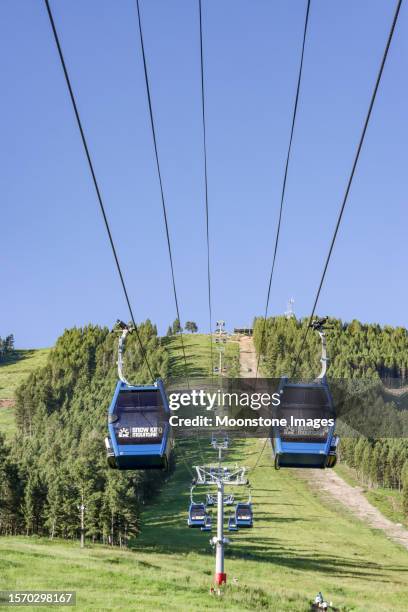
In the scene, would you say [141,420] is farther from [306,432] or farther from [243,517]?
[243,517]

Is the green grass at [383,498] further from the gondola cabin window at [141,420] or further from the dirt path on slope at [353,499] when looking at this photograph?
the gondola cabin window at [141,420]

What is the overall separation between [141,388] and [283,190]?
1339 cm

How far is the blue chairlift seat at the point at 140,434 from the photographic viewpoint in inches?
1065

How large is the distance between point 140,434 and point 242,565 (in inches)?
1596

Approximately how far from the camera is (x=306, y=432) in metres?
27.3

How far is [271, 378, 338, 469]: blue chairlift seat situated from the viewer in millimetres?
27281

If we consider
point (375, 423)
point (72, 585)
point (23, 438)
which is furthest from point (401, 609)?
point (23, 438)

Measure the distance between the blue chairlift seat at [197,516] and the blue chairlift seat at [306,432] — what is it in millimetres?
31199

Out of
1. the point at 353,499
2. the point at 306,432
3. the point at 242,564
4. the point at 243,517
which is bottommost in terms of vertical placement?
the point at 242,564

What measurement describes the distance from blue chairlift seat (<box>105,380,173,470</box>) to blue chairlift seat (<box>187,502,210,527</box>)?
3113cm

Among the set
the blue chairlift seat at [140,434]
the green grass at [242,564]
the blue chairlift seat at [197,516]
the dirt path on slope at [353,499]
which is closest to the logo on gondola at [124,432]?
the blue chairlift seat at [140,434]

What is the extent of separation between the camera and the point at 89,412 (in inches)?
7608

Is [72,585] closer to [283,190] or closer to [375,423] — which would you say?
[283,190]

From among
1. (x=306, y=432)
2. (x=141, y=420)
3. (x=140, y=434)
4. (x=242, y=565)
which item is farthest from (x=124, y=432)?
(x=242, y=565)
